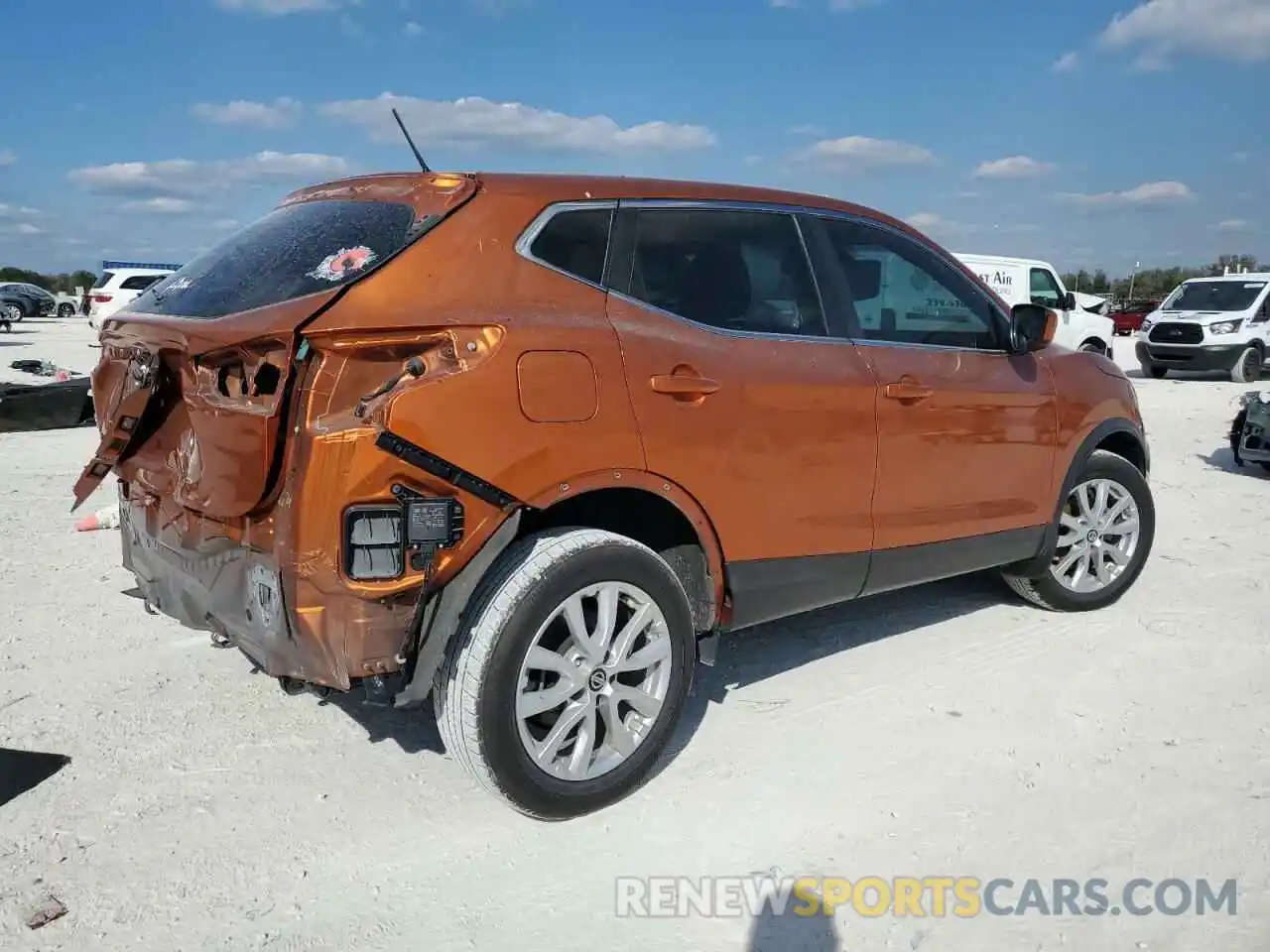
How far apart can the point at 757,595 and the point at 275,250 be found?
197cm

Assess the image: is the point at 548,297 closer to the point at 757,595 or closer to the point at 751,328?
the point at 751,328

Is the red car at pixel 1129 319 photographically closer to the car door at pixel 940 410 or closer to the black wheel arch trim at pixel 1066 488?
the black wheel arch trim at pixel 1066 488

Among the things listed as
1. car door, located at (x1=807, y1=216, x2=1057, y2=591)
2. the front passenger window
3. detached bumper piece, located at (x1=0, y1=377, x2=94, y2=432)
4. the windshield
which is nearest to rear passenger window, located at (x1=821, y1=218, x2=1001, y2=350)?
car door, located at (x1=807, y1=216, x2=1057, y2=591)

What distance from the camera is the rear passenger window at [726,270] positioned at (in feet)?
11.0

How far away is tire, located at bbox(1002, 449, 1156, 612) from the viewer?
4969 millimetres

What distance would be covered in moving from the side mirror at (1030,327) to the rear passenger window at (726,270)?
46.9 inches

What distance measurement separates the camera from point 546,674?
3107mm

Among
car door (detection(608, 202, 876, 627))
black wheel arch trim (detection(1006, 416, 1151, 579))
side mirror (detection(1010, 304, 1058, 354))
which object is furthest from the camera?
black wheel arch trim (detection(1006, 416, 1151, 579))

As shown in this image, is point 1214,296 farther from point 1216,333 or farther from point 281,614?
point 281,614

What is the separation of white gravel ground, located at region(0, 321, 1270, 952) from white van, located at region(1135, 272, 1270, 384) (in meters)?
15.2

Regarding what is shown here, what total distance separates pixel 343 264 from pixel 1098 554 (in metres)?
3.96

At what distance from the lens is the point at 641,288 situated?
10.8 feet

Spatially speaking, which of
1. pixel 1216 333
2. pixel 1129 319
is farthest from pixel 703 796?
pixel 1129 319

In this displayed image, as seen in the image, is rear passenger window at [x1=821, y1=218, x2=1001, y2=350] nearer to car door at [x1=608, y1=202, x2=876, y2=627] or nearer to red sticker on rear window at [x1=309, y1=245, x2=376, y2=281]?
Answer: car door at [x1=608, y1=202, x2=876, y2=627]
